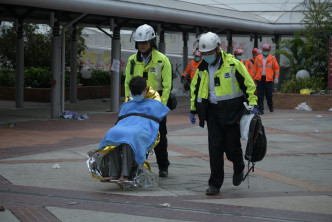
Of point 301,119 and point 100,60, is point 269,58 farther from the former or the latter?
point 100,60

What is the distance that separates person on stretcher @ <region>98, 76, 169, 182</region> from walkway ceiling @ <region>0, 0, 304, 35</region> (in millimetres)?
6906

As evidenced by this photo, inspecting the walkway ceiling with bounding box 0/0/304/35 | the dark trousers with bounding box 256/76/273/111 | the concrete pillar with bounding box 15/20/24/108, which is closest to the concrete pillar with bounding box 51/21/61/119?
the walkway ceiling with bounding box 0/0/304/35

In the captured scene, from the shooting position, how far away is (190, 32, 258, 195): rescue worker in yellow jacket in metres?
7.45

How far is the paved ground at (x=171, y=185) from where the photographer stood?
642cm

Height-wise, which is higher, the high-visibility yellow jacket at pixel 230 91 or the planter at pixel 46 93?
the high-visibility yellow jacket at pixel 230 91

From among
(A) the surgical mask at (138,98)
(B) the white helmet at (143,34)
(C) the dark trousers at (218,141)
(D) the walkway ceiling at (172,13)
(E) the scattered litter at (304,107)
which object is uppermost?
(D) the walkway ceiling at (172,13)

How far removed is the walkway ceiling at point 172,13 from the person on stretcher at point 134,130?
22.7ft

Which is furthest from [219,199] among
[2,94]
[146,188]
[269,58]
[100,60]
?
[100,60]

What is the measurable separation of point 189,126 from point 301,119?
134 inches

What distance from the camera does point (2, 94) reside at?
23812mm

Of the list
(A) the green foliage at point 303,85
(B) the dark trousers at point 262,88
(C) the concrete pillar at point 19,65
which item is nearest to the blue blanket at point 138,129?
(B) the dark trousers at point 262,88

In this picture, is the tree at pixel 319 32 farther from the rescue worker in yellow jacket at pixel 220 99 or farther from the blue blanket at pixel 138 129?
the rescue worker in yellow jacket at pixel 220 99

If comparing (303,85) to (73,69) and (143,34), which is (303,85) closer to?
(73,69)

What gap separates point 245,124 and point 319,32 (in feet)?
51.5
